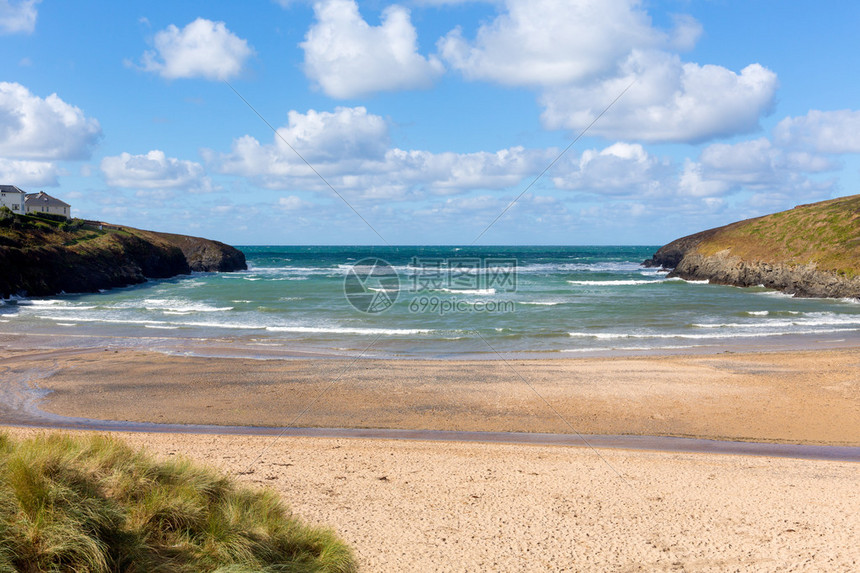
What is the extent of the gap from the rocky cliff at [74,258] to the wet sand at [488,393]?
21.9m

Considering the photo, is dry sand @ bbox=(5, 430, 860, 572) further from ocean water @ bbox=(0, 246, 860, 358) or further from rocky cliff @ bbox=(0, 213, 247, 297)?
rocky cliff @ bbox=(0, 213, 247, 297)

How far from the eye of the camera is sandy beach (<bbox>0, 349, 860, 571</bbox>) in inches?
245

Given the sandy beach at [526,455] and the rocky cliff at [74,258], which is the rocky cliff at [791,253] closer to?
the sandy beach at [526,455]

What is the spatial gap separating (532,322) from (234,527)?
857 inches

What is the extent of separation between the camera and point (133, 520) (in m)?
4.44

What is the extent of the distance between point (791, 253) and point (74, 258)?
168ft

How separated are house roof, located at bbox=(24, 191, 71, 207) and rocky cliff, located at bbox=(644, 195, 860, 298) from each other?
233ft

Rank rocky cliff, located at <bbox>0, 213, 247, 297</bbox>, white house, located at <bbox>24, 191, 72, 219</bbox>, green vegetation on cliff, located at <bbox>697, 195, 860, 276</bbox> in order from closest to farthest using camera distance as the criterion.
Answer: rocky cliff, located at <bbox>0, 213, 247, 297</bbox>
green vegetation on cliff, located at <bbox>697, 195, 860, 276</bbox>
white house, located at <bbox>24, 191, 72, 219</bbox>

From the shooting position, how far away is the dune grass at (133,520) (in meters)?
3.91

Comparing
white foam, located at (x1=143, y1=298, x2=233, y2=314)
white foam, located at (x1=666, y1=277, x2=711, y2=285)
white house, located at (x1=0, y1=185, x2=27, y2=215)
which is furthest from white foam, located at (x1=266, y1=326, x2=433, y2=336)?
white house, located at (x1=0, y1=185, x2=27, y2=215)

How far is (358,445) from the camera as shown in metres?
9.65

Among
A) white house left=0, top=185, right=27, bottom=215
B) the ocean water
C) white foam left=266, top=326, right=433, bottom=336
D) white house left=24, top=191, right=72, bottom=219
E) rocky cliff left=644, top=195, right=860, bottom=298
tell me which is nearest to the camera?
the ocean water

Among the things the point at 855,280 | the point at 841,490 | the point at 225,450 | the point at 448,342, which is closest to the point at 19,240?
the point at 448,342

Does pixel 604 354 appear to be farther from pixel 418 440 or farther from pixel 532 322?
pixel 418 440
